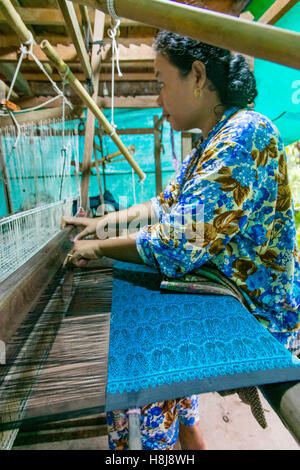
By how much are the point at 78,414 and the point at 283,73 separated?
2355 millimetres

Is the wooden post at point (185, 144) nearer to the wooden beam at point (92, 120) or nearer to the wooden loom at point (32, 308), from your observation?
the wooden beam at point (92, 120)

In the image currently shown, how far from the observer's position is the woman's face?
3.34 ft

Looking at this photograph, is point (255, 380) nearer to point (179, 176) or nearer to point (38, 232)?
point (179, 176)

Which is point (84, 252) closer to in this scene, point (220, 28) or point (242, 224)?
point (242, 224)

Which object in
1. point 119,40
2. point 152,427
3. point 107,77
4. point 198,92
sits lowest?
point 152,427

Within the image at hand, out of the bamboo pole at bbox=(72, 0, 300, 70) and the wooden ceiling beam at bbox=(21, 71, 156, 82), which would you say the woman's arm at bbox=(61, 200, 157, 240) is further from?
the wooden ceiling beam at bbox=(21, 71, 156, 82)

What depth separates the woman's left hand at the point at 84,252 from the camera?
45.9 inches

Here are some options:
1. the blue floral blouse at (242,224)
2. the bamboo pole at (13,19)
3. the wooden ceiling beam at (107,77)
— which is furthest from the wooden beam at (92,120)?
the blue floral blouse at (242,224)

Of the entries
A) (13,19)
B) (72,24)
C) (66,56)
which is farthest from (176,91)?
(66,56)

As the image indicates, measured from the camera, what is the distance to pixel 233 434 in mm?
1736

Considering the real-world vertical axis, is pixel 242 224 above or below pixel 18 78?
below

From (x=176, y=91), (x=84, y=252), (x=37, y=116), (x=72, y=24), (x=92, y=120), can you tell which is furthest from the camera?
(x=92, y=120)

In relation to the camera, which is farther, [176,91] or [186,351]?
[176,91]

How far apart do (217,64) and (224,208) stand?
1.99 ft
